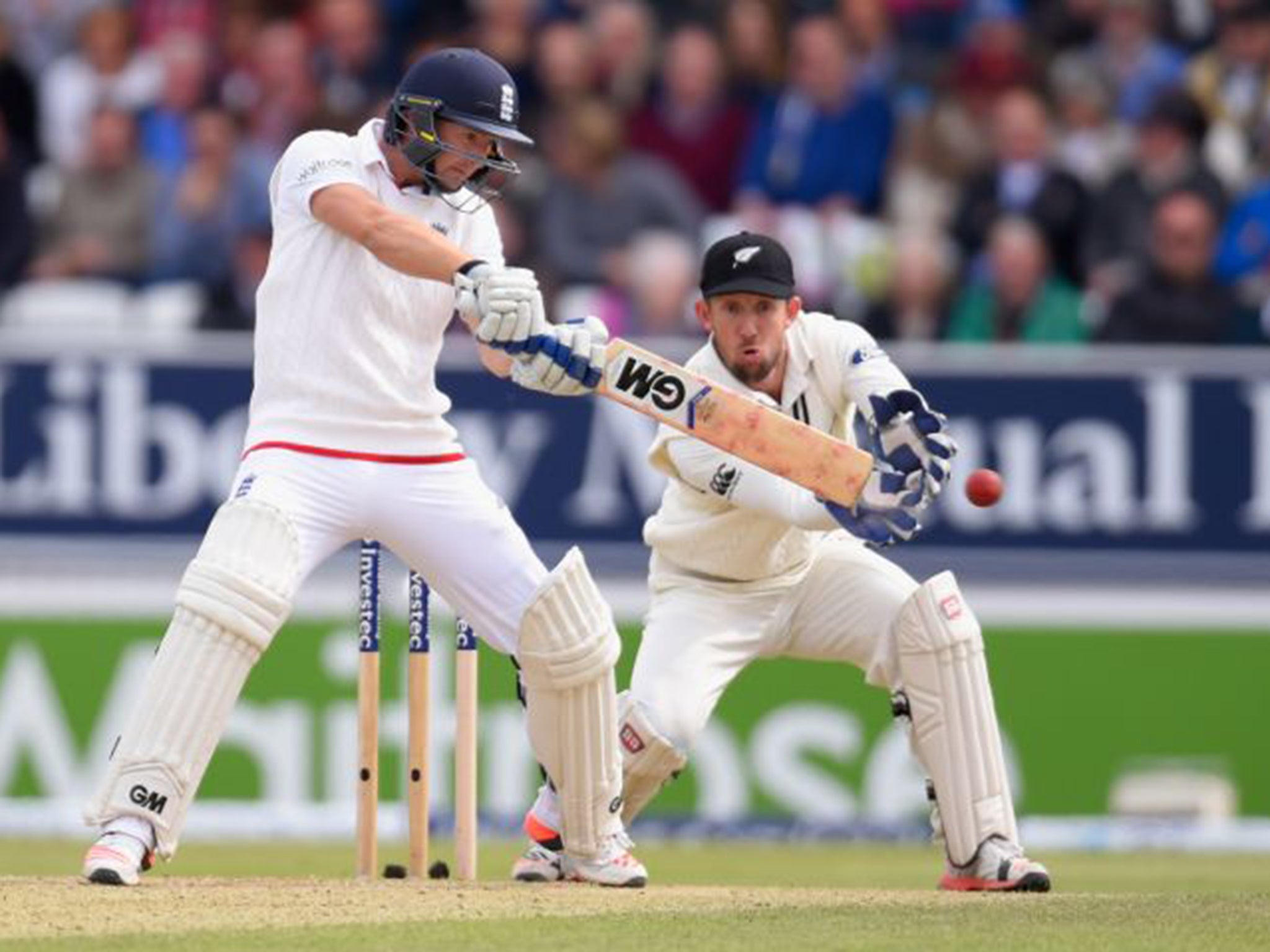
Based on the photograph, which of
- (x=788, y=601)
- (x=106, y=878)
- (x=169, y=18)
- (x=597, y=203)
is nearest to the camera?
(x=106, y=878)

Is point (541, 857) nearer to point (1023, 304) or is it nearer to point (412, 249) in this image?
point (412, 249)

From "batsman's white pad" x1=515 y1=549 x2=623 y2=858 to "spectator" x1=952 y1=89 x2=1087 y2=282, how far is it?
5.93 meters

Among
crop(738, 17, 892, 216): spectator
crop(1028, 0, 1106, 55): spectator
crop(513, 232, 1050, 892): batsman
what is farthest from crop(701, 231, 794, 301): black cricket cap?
crop(1028, 0, 1106, 55): spectator

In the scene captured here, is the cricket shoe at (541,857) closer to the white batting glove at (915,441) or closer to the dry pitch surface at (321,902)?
the dry pitch surface at (321,902)

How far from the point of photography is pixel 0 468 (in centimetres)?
1254

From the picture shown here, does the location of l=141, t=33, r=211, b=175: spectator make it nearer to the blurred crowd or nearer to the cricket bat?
the blurred crowd

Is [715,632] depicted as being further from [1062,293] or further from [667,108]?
[667,108]

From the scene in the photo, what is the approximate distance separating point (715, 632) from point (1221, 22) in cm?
696

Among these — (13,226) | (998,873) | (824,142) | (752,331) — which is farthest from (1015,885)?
(13,226)

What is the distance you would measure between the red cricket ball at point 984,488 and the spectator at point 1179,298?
16.9ft

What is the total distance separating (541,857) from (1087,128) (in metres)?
6.81

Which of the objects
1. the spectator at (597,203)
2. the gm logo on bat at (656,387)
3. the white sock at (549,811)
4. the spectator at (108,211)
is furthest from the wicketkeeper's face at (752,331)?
the spectator at (108,211)

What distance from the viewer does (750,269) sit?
8383mm

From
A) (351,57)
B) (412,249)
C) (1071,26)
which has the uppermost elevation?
(1071,26)
